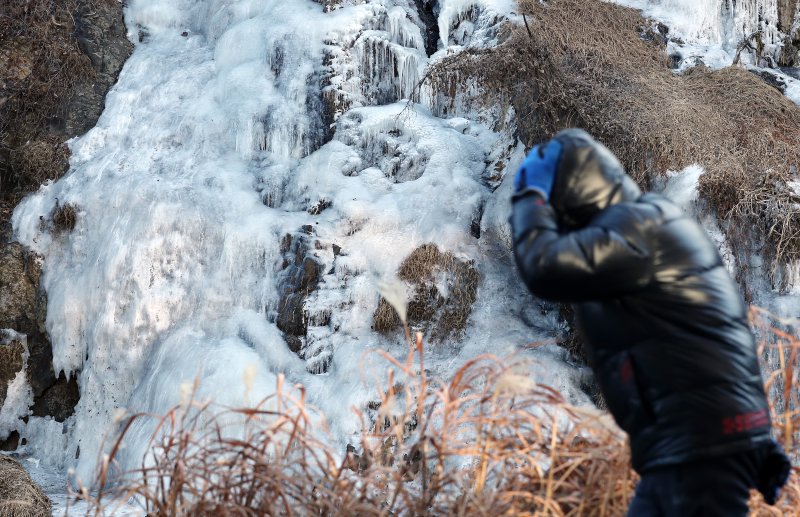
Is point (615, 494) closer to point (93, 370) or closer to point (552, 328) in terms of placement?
point (552, 328)

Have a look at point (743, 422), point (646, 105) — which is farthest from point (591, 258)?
point (646, 105)

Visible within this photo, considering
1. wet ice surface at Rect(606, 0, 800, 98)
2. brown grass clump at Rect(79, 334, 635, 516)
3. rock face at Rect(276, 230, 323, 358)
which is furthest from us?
wet ice surface at Rect(606, 0, 800, 98)

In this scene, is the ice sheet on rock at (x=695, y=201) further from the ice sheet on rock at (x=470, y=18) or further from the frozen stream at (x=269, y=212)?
the ice sheet on rock at (x=470, y=18)

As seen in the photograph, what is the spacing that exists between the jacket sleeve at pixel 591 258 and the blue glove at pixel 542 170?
5.2 inches

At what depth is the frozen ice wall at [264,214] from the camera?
21.8 feet

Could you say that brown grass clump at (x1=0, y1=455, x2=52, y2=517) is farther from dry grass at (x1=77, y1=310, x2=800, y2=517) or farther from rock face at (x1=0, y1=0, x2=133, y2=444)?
dry grass at (x1=77, y1=310, x2=800, y2=517)

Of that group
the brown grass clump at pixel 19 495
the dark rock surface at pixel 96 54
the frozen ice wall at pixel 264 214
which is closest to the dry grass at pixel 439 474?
the brown grass clump at pixel 19 495

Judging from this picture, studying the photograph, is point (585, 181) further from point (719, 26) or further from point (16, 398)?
point (719, 26)

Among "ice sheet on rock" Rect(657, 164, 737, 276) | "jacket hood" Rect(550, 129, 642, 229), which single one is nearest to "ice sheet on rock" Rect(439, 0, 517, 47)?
"ice sheet on rock" Rect(657, 164, 737, 276)

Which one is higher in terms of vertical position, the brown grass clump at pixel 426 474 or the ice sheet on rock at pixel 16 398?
the brown grass clump at pixel 426 474

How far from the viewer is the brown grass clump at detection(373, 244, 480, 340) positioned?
6.71m

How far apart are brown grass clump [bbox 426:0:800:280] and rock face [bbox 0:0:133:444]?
4.18 m

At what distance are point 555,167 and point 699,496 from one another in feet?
2.58

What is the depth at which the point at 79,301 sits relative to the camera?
7.38 metres
